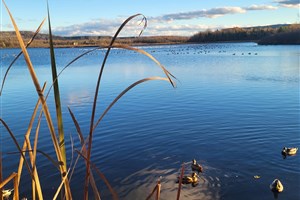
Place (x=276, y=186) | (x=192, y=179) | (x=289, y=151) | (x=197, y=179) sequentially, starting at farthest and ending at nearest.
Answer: (x=289, y=151) < (x=197, y=179) < (x=192, y=179) < (x=276, y=186)

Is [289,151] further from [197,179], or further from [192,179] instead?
[192,179]

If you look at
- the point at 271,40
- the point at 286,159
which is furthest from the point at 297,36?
the point at 286,159

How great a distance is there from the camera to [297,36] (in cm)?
8256

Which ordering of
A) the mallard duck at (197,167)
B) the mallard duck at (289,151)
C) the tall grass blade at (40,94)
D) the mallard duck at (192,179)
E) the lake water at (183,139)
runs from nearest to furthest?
the tall grass blade at (40,94), the mallard duck at (192,179), the lake water at (183,139), the mallard duck at (197,167), the mallard duck at (289,151)

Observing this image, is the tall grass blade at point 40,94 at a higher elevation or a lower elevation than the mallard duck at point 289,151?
higher

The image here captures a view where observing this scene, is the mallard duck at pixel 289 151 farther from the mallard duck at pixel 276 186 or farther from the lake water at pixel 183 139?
the mallard duck at pixel 276 186

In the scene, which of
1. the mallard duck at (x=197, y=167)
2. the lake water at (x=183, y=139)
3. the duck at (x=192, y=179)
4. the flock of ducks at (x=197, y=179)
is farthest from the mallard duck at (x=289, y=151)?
the duck at (x=192, y=179)

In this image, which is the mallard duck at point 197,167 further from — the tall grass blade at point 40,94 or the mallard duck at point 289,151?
the tall grass blade at point 40,94

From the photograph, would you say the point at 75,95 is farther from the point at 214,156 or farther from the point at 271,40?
the point at 271,40

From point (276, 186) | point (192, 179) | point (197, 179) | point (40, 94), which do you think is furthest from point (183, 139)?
point (40, 94)

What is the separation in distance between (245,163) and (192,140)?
102 inches

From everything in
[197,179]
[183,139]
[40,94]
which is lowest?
[197,179]

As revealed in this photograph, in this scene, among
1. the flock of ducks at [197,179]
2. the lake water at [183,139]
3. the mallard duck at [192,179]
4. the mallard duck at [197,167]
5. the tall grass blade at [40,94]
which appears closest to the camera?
the tall grass blade at [40,94]

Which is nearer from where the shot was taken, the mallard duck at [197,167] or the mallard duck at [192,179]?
the mallard duck at [192,179]
